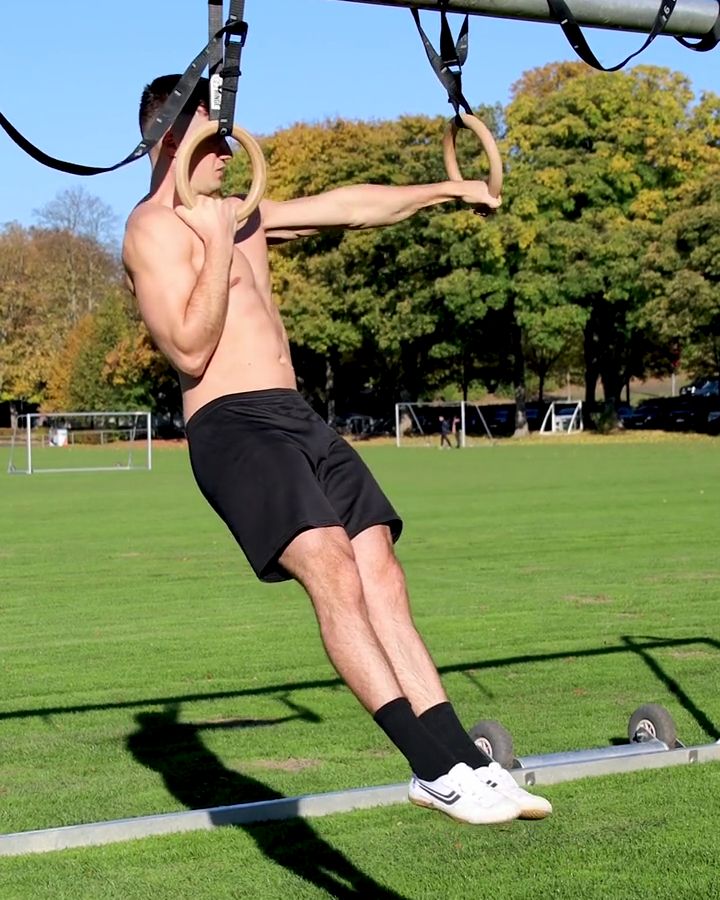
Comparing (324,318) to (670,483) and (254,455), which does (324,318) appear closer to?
(670,483)

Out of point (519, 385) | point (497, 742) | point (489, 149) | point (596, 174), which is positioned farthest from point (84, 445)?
point (489, 149)

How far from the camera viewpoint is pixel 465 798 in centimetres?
468

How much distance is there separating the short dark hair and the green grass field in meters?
3.18

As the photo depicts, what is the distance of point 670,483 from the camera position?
3503 centimetres

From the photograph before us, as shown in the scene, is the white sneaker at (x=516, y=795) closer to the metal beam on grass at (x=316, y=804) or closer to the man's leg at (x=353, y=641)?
the man's leg at (x=353, y=641)

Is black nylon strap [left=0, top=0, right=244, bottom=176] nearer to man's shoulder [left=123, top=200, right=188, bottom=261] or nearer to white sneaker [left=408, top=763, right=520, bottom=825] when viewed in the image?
man's shoulder [left=123, top=200, right=188, bottom=261]

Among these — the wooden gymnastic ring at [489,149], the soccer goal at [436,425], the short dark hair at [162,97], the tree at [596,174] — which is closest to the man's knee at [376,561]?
the wooden gymnastic ring at [489,149]

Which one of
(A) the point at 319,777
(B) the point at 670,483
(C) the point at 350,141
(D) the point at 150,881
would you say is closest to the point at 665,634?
(A) the point at 319,777

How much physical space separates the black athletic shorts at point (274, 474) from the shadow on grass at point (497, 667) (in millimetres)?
3678

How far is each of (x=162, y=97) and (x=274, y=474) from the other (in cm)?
167

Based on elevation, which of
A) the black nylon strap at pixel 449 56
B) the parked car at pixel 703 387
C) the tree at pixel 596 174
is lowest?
the parked car at pixel 703 387

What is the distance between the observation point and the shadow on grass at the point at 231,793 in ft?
20.3

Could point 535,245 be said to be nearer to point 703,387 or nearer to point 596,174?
point 596,174

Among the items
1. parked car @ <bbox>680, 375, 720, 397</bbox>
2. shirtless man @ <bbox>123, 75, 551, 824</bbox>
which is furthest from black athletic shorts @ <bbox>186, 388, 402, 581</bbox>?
parked car @ <bbox>680, 375, 720, 397</bbox>
